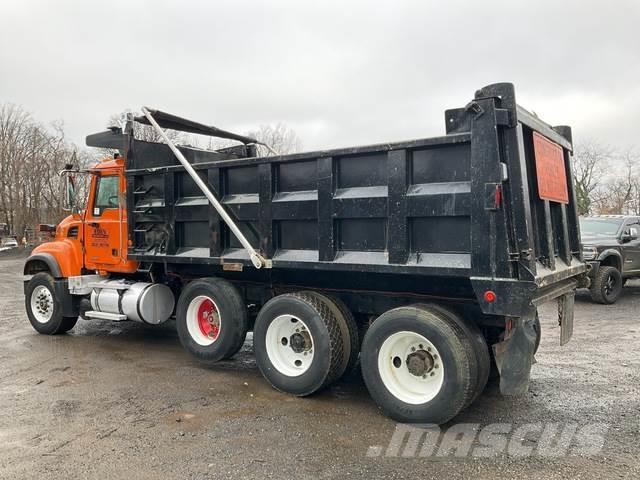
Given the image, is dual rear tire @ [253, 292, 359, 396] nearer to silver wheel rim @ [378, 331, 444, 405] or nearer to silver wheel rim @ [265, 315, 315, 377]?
silver wheel rim @ [265, 315, 315, 377]

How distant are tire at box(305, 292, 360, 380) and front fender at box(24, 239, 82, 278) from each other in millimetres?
4341

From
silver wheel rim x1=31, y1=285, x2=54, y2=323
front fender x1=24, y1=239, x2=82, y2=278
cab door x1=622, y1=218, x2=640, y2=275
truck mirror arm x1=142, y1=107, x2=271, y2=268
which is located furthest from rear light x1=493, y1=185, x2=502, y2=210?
cab door x1=622, y1=218, x2=640, y2=275

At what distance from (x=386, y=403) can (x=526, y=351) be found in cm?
124

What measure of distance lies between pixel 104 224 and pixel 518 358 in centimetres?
574

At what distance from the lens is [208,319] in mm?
6043

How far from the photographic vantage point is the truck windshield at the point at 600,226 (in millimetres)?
11781

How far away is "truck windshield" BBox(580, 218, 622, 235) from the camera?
11781 millimetres

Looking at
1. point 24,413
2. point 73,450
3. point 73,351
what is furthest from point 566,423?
point 73,351

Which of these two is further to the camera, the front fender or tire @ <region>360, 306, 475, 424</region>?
the front fender

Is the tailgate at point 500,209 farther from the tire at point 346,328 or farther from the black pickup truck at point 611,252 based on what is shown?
the black pickup truck at point 611,252

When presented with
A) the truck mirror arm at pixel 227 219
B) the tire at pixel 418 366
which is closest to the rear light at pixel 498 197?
the tire at pixel 418 366

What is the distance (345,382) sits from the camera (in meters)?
5.41

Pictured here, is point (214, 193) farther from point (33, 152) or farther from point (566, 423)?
point (33, 152)

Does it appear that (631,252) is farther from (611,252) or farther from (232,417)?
(232,417)
